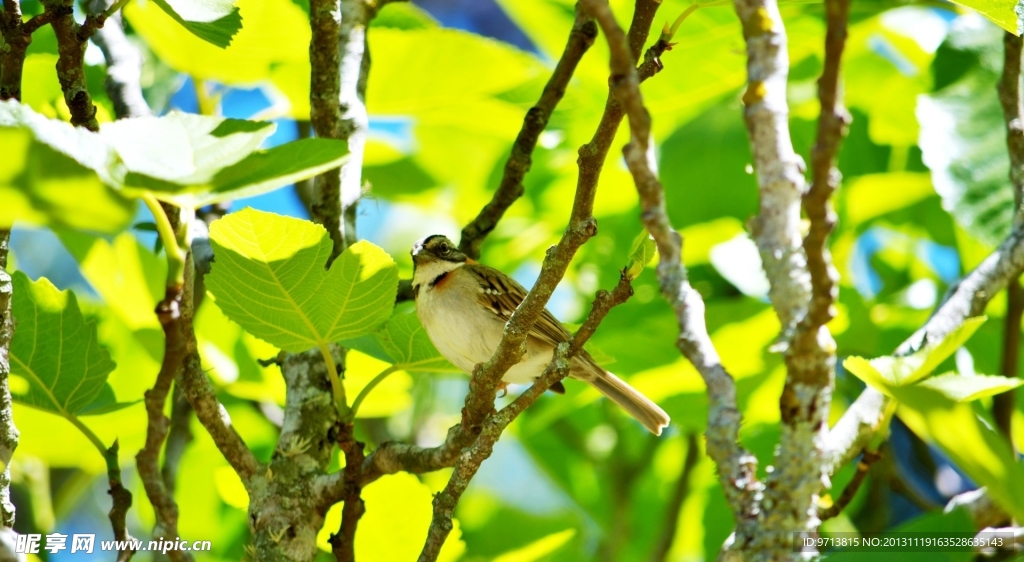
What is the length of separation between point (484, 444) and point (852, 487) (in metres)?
1.16

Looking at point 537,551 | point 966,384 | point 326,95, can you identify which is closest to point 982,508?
point 966,384

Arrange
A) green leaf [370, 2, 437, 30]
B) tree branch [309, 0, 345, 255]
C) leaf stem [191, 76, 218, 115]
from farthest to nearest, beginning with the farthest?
green leaf [370, 2, 437, 30]
leaf stem [191, 76, 218, 115]
tree branch [309, 0, 345, 255]

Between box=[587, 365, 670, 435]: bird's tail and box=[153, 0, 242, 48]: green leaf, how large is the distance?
99.2 inches

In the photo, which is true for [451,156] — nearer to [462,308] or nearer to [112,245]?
[462,308]

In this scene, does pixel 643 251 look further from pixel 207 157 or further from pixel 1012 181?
pixel 1012 181

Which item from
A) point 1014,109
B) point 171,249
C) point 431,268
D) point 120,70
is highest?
point 431,268

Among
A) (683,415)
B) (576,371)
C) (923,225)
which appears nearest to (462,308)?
(576,371)

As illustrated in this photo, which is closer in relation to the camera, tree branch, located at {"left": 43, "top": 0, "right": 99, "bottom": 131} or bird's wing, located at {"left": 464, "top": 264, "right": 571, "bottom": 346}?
tree branch, located at {"left": 43, "top": 0, "right": 99, "bottom": 131}

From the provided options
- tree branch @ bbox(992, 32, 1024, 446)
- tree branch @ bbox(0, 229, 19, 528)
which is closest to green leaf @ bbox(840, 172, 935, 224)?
tree branch @ bbox(992, 32, 1024, 446)

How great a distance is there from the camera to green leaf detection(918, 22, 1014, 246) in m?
3.59

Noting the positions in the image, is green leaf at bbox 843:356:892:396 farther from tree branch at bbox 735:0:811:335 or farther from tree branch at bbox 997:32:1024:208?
tree branch at bbox 997:32:1024:208

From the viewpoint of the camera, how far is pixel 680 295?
162 centimetres

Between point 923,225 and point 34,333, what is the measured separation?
13.0ft

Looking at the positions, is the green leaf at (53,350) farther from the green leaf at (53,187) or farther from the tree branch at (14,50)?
the green leaf at (53,187)
